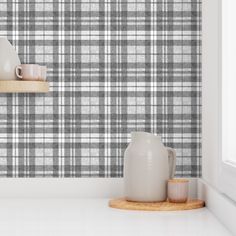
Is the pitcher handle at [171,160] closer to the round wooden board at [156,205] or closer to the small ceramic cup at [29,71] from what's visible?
the round wooden board at [156,205]

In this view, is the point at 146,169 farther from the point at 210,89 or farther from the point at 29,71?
the point at 29,71

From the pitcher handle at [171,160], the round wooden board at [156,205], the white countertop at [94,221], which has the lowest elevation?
the white countertop at [94,221]

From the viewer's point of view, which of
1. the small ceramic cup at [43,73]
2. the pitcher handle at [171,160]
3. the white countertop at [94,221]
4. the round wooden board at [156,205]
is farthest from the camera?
the small ceramic cup at [43,73]

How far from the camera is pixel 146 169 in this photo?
2.04 m

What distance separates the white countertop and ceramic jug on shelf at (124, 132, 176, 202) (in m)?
0.12

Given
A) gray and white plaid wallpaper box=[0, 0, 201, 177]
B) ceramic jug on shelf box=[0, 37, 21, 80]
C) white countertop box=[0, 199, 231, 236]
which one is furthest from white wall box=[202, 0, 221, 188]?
ceramic jug on shelf box=[0, 37, 21, 80]

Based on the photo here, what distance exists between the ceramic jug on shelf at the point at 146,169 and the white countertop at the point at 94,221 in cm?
12

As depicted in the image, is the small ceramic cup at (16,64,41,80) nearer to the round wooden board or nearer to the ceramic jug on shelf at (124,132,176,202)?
the ceramic jug on shelf at (124,132,176,202)

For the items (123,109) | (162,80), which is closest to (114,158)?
(123,109)

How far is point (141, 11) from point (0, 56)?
57 cm

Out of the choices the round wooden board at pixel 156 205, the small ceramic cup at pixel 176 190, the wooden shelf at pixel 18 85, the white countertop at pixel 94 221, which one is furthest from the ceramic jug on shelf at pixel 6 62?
the small ceramic cup at pixel 176 190

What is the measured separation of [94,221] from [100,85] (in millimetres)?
712

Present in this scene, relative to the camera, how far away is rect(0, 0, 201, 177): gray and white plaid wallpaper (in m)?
2.32

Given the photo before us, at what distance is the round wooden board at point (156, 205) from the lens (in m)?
1.94
